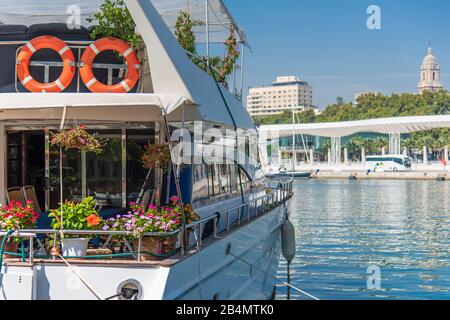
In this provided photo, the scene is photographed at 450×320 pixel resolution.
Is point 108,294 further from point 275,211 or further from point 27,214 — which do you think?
point 275,211

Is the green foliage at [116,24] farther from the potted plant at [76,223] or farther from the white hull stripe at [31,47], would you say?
the potted plant at [76,223]

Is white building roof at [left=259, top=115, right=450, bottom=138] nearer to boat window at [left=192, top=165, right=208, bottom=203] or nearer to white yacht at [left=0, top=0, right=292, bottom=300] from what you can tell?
white yacht at [left=0, top=0, right=292, bottom=300]

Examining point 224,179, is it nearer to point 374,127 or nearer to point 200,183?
point 200,183

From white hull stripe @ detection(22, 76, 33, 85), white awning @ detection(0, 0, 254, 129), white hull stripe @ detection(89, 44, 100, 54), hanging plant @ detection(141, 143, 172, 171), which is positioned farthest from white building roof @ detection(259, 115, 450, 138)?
white awning @ detection(0, 0, 254, 129)

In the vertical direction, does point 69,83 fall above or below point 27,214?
above

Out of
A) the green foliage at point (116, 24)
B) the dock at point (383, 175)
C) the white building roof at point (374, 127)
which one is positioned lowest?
the dock at point (383, 175)

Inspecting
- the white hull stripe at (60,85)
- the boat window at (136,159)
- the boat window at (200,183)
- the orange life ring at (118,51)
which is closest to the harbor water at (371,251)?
the boat window at (200,183)

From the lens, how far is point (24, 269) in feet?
24.1

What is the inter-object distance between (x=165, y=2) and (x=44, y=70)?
3.41 m

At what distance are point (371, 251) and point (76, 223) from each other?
16.3 m

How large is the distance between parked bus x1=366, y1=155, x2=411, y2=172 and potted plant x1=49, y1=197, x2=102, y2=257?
83.2 metres

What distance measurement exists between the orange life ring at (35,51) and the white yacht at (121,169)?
27 millimetres

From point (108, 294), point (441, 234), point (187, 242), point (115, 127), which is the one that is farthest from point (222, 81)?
point (441, 234)

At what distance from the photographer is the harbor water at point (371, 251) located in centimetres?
1700
